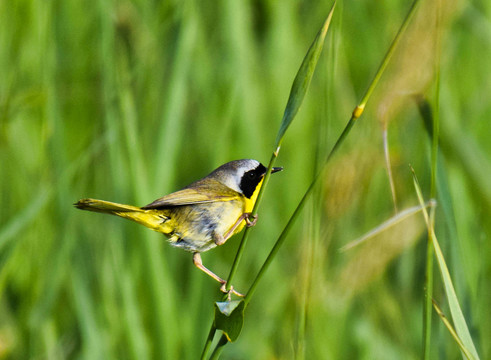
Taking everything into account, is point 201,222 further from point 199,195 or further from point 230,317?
point 230,317

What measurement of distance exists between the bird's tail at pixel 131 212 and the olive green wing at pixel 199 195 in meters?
0.04

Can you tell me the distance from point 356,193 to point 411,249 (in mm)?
1641

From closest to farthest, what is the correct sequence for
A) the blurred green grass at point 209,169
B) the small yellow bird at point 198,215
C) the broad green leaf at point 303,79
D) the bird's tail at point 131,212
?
the broad green leaf at point 303,79 < the bird's tail at point 131,212 < the small yellow bird at point 198,215 < the blurred green grass at point 209,169

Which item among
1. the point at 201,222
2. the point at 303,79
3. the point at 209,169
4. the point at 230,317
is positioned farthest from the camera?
the point at 209,169

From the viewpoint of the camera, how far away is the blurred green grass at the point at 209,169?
203 cm

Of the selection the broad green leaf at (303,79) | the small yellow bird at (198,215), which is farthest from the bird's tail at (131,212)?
the broad green leaf at (303,79)

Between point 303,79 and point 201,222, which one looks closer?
point 303,79

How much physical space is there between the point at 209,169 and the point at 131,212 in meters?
1.68

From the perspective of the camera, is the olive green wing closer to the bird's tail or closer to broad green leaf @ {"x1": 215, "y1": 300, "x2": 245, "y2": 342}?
the bird's tail

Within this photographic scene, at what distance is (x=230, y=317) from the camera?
1.34m

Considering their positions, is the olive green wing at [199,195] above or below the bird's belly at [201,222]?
above

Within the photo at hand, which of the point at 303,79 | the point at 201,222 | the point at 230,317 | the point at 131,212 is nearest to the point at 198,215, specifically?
the point at 201,222

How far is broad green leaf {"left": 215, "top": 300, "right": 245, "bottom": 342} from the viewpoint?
→ 132 cm

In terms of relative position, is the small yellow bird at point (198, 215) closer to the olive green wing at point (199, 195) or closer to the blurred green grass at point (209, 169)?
the olive green wing at point (199, 195)
